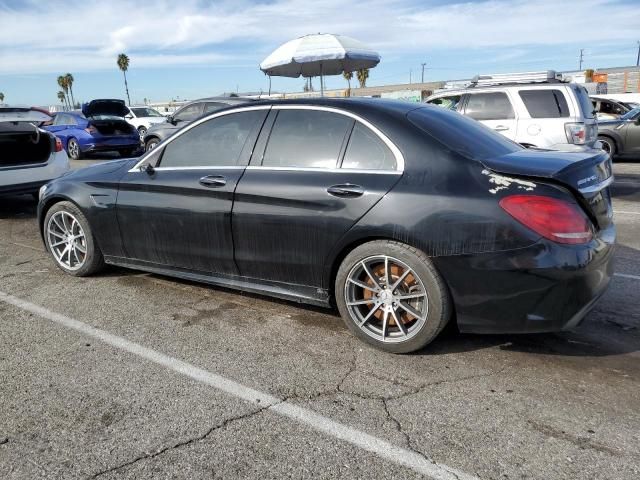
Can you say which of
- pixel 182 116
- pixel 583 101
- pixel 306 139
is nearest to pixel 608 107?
pixel 583 101

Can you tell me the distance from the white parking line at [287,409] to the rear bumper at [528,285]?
103 centimetres

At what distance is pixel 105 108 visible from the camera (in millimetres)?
16156

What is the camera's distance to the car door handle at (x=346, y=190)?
3.38 meters

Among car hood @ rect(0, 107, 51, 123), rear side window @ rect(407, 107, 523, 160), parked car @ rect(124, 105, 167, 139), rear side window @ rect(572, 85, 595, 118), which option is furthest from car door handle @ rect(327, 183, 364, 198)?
parked car @ rect(124, 105, 167, 139)

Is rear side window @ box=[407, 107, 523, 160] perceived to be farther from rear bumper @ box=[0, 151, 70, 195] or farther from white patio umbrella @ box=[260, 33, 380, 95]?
white patio umbrella @ box=[260, 33, 380, 95]

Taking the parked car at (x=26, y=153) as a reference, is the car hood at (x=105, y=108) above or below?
above

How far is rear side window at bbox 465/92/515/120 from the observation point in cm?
923

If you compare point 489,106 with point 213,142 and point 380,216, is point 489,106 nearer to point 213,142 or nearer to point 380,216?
point 213,142

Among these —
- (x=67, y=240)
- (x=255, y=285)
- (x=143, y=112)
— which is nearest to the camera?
(x=255, y=285)

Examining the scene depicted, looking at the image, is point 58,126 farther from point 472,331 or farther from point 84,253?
point 472,331

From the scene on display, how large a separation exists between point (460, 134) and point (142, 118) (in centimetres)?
2023

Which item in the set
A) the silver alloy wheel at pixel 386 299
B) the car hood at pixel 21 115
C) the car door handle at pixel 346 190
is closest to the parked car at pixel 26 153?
the car hood at pixel 21 115

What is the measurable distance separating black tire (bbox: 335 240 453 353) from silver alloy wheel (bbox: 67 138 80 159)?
48.5ft

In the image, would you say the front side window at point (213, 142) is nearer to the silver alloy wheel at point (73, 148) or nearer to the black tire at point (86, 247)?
the black tire at point (86, 247)
